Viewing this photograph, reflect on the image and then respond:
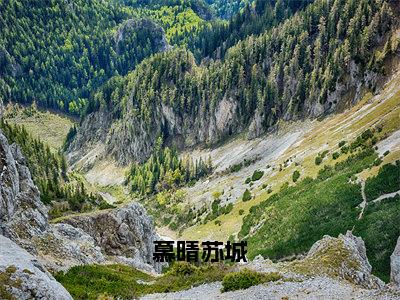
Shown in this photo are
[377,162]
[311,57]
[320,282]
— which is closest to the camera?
[320,282]

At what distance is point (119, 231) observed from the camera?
66.8 metres

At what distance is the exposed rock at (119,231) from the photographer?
209 feet

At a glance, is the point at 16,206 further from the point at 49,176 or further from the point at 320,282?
the point at 49,176

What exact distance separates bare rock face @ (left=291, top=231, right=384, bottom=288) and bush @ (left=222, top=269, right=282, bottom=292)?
2.45m

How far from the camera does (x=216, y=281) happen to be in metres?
37.5

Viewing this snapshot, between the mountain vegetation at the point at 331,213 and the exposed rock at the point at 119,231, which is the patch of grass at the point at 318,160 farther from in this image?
the exposed rock at the point at 119,231

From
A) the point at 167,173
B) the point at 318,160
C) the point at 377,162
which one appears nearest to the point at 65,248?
the point at 377,162

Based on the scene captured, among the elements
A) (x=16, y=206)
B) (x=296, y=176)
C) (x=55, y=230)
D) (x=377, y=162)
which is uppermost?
(x=16, y=206)

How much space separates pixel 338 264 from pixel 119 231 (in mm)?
36619

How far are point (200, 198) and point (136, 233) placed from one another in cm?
6976

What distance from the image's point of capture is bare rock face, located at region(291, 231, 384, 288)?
3616 centimetres

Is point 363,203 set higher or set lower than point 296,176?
higher

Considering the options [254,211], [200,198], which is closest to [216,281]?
[254,211]

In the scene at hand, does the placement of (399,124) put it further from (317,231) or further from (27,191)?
(27,191)
